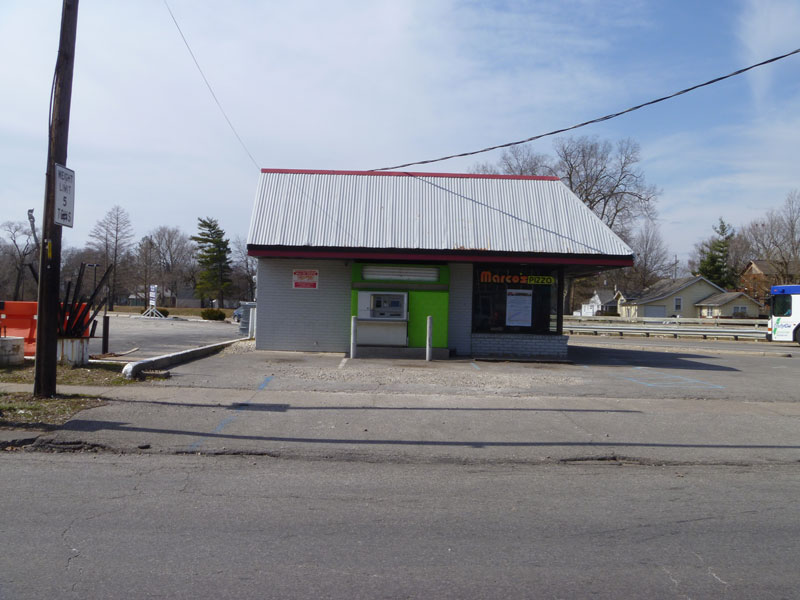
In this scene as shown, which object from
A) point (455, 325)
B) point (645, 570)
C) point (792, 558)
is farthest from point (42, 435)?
point (455, 325)

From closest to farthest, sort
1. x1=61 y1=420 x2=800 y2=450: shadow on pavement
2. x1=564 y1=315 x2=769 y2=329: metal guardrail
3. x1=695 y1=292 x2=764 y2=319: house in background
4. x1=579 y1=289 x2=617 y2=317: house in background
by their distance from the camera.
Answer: x1=61 y1=420 x2=800 y2=450: shadow on pavement < x1=564 y1=315 x2=769 y2=329: metal guardrail < x1=695 y1=292 x2=764 y2=319: house in background < x1=579 y1=289 x2=617 y2=317: house in background

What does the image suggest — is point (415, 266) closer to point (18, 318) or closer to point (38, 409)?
point (18, 318)

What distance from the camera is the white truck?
1259 inches

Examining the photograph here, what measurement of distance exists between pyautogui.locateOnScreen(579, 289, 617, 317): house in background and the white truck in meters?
46.2

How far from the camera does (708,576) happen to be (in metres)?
4.18

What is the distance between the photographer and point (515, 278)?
1836 cm

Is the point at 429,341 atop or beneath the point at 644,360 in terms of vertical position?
atop

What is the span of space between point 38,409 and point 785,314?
35724 millimetres

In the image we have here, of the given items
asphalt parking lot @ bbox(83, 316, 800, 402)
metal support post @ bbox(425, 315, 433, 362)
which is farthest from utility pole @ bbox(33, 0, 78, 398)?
metal support post @ bbox(425, 315, 433, 362)

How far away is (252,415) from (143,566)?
497 centimetres

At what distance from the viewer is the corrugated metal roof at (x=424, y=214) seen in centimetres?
1780

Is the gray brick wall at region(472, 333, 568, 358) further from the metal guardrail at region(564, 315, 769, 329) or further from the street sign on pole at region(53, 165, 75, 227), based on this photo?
the metal guardrail at region(564, 315, 769, 329)

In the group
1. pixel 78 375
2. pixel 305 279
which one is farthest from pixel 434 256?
pixel 78 375

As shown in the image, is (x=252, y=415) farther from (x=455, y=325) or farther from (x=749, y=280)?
(x=749, y=280)
